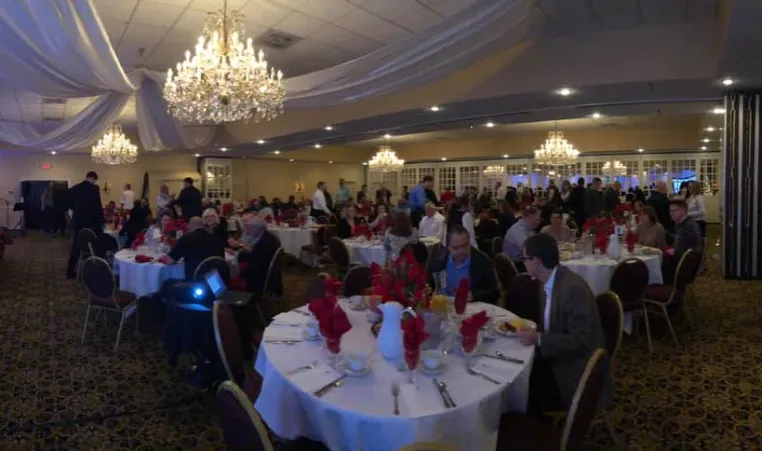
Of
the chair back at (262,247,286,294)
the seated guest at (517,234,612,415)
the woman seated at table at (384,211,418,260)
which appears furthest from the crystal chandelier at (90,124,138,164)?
the seated guest at (517,234,612,415)

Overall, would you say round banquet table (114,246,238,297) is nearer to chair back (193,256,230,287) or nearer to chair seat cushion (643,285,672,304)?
chair back (193,256,230,287)

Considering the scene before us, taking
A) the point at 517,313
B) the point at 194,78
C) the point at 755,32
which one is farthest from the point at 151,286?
the point at 755,32

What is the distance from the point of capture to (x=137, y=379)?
413cm

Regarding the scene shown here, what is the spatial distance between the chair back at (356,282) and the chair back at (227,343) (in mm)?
1292

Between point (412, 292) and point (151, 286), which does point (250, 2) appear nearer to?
point (151, 286)

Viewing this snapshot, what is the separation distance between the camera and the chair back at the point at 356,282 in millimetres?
4078

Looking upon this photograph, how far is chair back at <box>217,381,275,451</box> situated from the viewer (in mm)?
1666

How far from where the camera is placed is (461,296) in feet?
9.37

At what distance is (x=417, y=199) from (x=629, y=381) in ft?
20.6

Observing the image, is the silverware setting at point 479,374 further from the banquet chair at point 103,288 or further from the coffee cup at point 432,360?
the banquet chair at point 103,288

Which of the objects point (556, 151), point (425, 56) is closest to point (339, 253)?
point (425, 56)

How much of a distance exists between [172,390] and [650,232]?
5533mm

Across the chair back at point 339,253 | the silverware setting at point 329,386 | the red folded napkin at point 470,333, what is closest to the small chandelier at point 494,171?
the chair back at point 339,253

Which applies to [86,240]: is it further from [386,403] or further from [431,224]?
[386,403]
